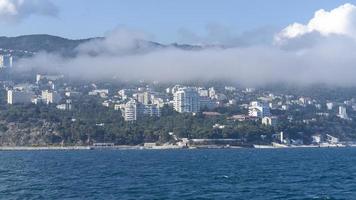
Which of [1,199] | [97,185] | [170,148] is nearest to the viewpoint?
[1,199]

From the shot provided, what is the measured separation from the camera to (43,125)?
19025 centimetres

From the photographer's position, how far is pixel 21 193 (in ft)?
174

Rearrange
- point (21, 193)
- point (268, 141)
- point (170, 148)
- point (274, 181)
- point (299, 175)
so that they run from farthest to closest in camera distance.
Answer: point (268, 141)
point (170, 148)
point (299, 175)
point (274, 181)
point (21, 193)

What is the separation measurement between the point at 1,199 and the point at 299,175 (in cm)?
3299

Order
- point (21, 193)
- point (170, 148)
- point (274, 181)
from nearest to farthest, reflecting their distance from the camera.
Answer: point (21, 193)
point (274, 181)
point (170, 148)

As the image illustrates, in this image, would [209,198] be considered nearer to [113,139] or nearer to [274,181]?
[274,181]

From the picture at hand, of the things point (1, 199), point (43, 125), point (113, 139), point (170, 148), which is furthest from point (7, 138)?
point (1, 199)

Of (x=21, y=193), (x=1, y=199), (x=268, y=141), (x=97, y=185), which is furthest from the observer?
(x=268, y=141)

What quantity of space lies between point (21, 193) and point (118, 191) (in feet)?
23.9

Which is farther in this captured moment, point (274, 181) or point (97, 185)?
point (274, 181)

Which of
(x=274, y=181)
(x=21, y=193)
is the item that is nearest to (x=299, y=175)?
(x=274, y=181)

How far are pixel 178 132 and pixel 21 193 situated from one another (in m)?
139

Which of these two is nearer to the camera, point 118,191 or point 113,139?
point 118,191

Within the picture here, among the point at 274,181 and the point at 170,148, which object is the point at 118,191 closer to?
the point at 274,181
